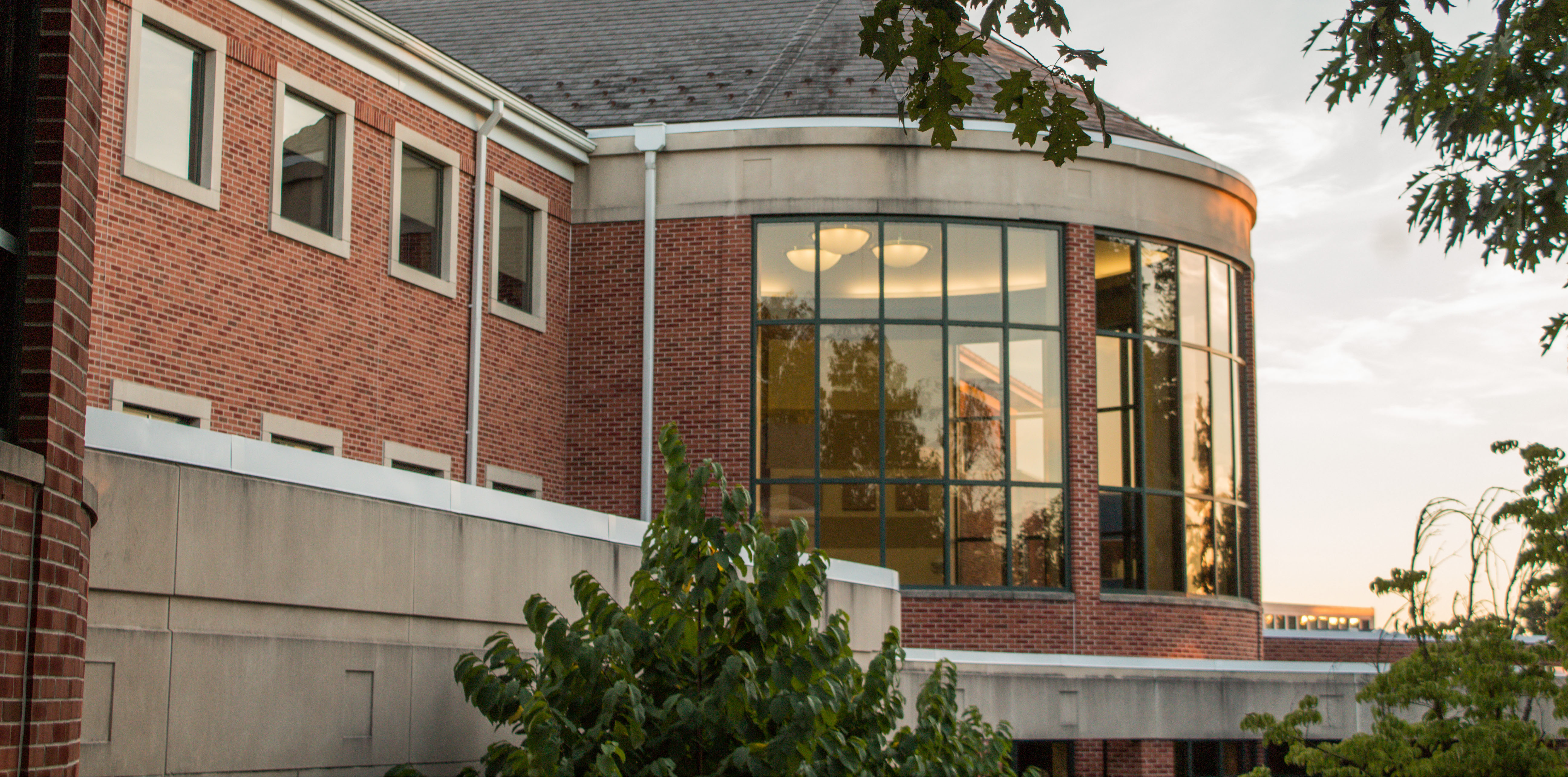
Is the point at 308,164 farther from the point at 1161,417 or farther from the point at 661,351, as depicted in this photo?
the point at 1161,417

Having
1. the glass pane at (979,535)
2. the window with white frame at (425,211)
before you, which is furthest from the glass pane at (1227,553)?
the window with white frame at (425,211)

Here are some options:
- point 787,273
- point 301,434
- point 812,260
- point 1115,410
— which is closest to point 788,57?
point 812,260

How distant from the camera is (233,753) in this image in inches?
259

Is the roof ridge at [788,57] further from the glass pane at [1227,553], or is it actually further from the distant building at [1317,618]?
the distant building at [1317,618]

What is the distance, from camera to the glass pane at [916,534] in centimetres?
2083

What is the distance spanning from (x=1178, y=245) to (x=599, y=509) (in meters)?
9.62

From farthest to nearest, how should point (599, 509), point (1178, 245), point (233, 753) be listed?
point (1178, 245), point (599, 509), point (233, 753)

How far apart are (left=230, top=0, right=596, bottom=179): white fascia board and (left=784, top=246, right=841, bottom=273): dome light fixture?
11.2 feet

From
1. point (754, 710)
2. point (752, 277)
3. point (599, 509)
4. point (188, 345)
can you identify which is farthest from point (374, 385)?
point (754, 710)

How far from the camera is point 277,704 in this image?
6855 mm

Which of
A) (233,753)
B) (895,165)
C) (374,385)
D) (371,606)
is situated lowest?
(233,753)

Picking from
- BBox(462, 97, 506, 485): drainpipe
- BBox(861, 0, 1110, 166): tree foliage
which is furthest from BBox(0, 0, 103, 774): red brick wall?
BBox(462, 97, 506, 485): drainpipe

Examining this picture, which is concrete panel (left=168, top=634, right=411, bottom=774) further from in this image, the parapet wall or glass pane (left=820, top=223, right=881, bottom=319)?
glass pane (left=820, top=223, right=881, bottom=319)

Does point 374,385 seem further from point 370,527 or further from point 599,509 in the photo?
point 370,527
